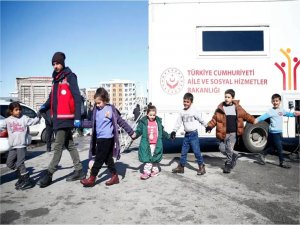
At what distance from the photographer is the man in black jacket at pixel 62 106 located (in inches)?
176

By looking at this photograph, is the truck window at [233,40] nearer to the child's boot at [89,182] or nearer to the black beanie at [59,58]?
the black beanie at [59,58]

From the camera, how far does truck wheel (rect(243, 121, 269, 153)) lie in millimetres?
7137

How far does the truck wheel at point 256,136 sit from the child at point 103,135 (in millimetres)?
4069

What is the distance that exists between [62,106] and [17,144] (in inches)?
38.9

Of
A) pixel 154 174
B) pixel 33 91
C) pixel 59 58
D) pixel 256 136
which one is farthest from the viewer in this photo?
pixel 33 91

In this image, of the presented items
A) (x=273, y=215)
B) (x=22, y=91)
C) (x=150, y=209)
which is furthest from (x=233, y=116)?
(x=22, y=91)

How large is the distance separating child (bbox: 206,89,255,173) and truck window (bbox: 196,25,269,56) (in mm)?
2104

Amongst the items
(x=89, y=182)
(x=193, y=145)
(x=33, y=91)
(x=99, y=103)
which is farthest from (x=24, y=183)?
(x=33, y=91)

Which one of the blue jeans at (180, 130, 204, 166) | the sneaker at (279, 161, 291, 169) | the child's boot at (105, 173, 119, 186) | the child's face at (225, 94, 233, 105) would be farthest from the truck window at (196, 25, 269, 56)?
the child's boot at (105, 173, 119, 186)

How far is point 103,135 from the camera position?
4.47 m

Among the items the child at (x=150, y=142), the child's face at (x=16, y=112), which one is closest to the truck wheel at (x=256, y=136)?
the child at (x=150, y=142)

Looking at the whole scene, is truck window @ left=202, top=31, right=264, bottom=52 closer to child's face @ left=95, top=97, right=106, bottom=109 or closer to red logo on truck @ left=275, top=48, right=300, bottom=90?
red logo on truck @ left=275, top=48, right=300, bottom=90

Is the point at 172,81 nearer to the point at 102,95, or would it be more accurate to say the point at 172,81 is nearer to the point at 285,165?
the point at 102,95

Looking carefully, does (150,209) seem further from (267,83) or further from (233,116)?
(267,83)
